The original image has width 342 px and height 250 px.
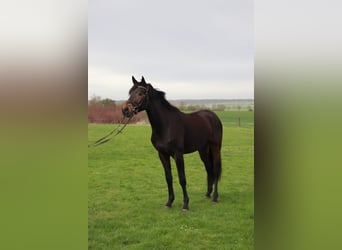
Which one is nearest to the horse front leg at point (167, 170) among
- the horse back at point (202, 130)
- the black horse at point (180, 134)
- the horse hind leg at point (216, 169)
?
the black horse at point (180, 134)

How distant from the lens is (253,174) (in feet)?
5.71

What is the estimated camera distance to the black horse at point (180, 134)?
1795 millimetres

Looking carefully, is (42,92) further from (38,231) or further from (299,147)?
(299,147)

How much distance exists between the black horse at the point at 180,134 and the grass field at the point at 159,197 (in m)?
0.04

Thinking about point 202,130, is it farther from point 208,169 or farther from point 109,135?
point 109,135

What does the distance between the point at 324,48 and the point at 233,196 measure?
896mm

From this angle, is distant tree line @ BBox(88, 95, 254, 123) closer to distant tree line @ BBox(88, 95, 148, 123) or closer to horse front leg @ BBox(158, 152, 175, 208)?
distant tree line @ BBox(88, 95, 148, 123)

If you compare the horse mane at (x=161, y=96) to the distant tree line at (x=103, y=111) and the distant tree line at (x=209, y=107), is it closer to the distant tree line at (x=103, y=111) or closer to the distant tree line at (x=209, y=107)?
the distant tree line at (x=209, y=107)

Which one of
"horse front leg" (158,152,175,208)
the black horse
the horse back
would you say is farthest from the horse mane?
"horse front leg" (158,152,175,208)

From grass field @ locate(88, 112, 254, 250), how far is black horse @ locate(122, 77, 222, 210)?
4 centimetres

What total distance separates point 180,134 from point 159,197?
0.37 metres

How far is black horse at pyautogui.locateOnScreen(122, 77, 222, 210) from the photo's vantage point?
1.79 metres

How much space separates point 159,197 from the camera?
6.07 feet

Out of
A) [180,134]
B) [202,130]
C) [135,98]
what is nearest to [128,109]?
[135,98]
